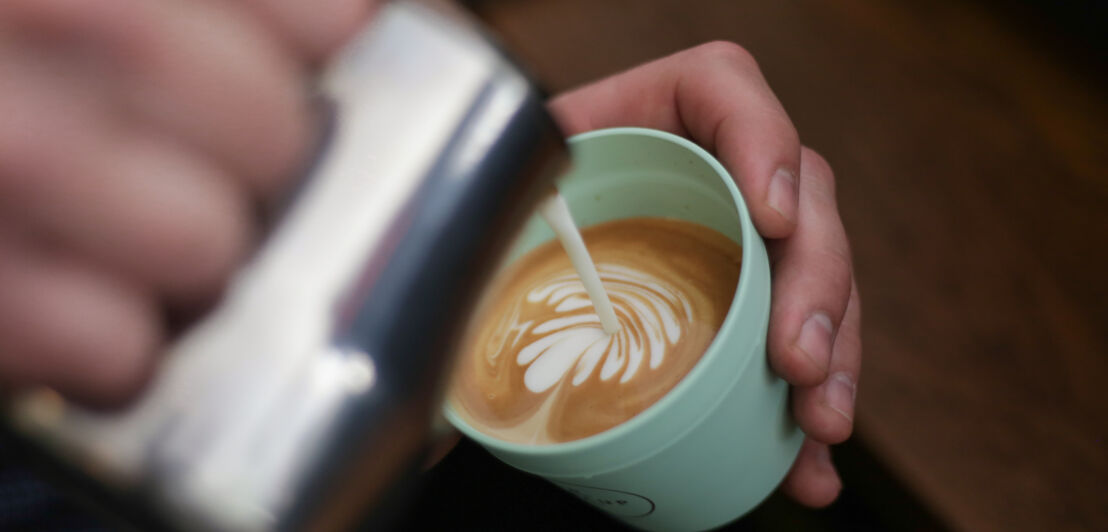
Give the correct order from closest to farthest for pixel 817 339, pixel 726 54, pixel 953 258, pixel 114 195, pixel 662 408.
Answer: pixel 114 195
pixel 662 408
pixel 817 339
pixel 726 54
pixel 953 258

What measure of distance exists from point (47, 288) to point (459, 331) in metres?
0.11

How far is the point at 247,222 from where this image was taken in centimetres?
19

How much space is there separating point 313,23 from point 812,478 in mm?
573

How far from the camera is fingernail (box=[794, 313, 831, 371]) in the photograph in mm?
460

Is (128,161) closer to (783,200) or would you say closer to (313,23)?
(313,23)

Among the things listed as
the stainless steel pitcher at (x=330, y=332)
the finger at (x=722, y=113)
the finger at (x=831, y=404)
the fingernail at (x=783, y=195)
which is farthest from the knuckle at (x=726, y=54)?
the stainless steel pitcher at (x=330, y=332)

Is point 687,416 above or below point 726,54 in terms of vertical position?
below

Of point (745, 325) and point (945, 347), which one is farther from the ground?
point (745, 325)

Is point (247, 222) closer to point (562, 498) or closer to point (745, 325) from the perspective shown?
point (745, 325)

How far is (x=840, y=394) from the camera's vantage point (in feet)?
1.80

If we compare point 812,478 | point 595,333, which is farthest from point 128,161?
point 812,478

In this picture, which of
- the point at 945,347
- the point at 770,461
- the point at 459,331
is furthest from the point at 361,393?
the point at 945,347

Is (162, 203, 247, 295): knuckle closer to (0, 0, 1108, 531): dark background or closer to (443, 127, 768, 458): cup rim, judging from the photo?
(443, 127, 768, 458): cup rim

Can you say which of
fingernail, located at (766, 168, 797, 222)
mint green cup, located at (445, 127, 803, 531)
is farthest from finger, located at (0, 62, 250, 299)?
fingernail, located at (766, 168, 797, 222)
